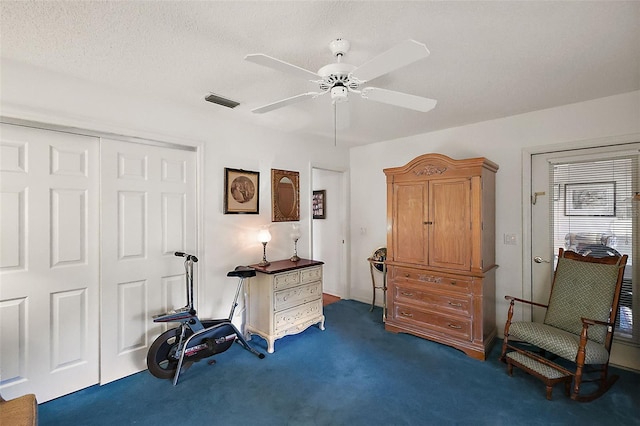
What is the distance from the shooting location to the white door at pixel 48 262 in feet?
6.73

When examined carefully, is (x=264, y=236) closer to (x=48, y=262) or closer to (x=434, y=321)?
(x=48, y=262)

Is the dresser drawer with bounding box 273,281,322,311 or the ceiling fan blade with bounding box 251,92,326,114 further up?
the ceiling fan blade with bounding box 251,92,326,114

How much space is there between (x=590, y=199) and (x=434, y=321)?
190 centimetres

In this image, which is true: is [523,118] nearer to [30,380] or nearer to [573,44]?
[573,44]

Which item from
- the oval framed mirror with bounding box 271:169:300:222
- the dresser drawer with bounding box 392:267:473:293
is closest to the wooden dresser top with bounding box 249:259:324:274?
the oval framed mirror with bounding box 271:169:300:222

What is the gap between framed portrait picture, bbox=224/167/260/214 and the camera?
3.16 meters

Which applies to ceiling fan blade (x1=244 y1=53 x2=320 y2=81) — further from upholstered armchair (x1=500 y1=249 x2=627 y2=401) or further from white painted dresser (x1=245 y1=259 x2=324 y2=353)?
upholstered armchair (x1=500 y1=249 x2=627 y2=401)

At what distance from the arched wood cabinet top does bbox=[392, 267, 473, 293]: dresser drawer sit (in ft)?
3.39

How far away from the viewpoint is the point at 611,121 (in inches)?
105

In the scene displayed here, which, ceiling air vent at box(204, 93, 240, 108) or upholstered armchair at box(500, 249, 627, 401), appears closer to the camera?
upholstered armchair at box(500, 249, 627, 401)

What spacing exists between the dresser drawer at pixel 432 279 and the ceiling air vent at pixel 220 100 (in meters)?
2.45

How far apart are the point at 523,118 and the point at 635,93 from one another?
2.67 ft

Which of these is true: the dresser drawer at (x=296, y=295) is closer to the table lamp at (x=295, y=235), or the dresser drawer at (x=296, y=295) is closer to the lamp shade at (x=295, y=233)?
the table lamp at (x=295, y=235)

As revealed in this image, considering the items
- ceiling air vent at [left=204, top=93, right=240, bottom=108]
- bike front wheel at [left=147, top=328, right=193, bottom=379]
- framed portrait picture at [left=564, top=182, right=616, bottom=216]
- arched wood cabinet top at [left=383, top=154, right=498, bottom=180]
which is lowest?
bike front wheel at [left=147, top=328, right=193, bottom=379]
